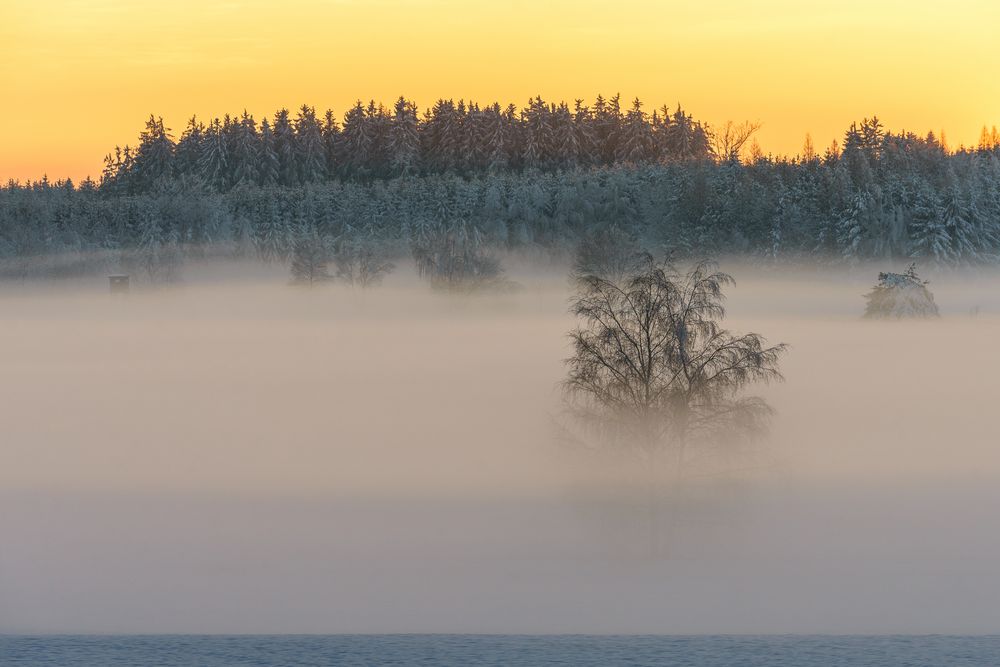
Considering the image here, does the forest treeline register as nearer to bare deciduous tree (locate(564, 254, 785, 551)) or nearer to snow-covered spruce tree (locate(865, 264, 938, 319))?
snow-covered spruce tree (locate(865, 264, 938, 319))

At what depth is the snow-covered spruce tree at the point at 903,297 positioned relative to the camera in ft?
290

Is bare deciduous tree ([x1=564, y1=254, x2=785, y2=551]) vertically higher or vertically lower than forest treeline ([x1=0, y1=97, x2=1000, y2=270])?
lower

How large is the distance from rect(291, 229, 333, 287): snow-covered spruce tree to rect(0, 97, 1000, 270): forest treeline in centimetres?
128

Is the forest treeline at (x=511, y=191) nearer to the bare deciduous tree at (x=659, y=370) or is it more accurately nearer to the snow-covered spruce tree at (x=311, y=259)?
the snow-covered spruce tree at (x=311, y=259)

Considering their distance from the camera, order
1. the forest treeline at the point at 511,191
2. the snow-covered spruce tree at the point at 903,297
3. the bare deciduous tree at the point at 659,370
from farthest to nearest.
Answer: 1. the forest treeline at the point at 511,191
2. the snow-covered spruce tree at the point at 903,297
3. the bare deciduous tree at the point at 659,370

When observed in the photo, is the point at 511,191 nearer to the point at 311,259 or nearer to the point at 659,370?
the point at 311,259

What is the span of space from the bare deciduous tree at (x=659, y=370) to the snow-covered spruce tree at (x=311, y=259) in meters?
102

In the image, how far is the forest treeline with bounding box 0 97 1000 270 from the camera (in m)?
139

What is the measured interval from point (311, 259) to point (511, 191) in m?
25.6

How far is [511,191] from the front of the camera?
152 m

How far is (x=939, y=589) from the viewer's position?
4091 cm

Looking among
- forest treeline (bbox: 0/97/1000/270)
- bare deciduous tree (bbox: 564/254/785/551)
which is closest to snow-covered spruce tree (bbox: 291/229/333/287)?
forest treeline (bbox: 0/97/1000/270)

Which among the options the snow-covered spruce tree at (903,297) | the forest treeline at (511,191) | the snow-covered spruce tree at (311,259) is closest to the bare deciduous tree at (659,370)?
the snow-covered spruce tree at (903,297)

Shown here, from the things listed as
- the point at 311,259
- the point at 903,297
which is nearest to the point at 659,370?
the point at 903,297
